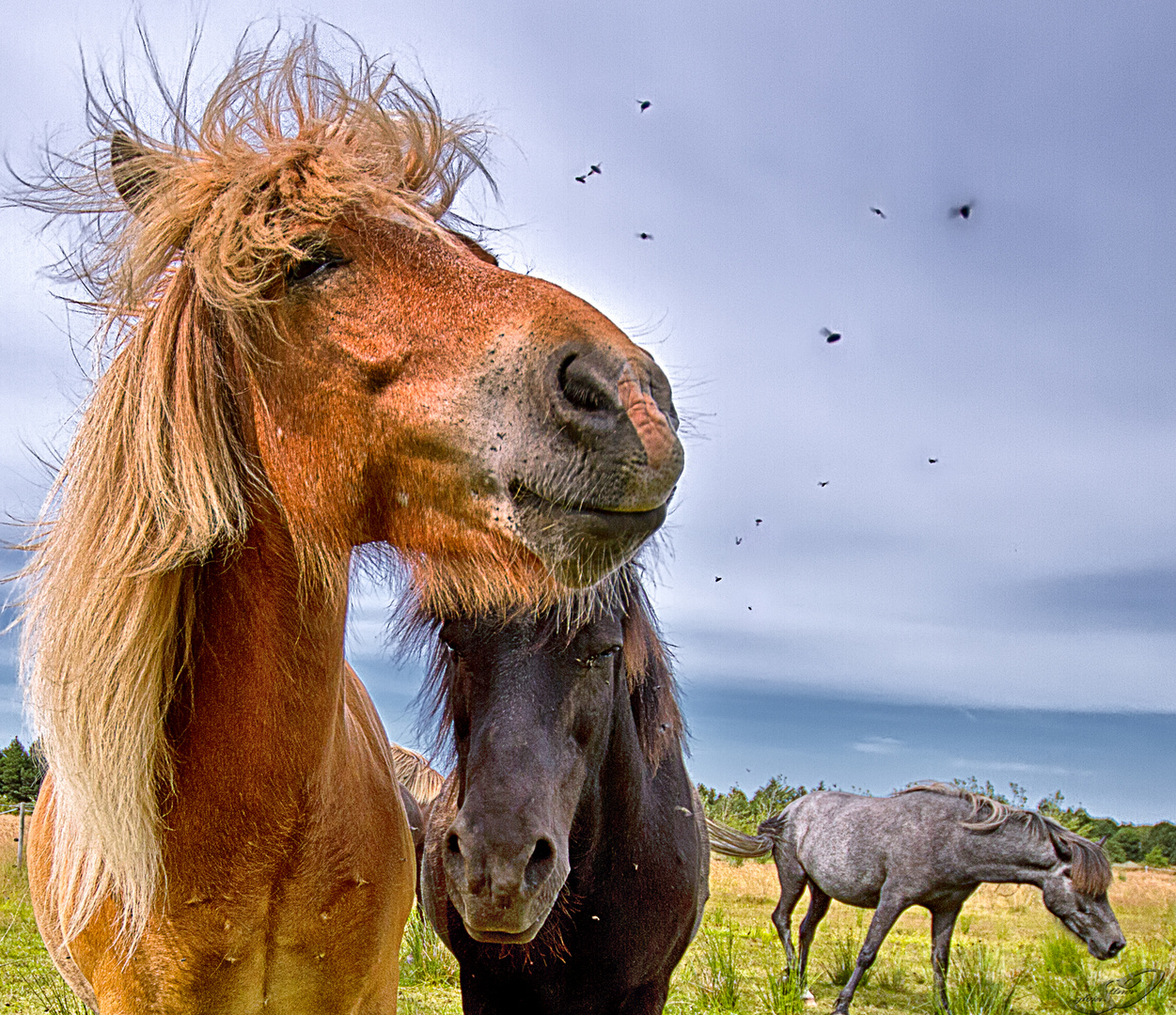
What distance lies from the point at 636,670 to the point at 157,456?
1.96 m

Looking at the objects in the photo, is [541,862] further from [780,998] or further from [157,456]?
[780,998]

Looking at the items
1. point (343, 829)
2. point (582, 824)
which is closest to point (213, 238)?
point (343, 829)

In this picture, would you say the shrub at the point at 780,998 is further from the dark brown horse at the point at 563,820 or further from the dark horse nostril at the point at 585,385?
the dark horse nostril at the point at 585,385

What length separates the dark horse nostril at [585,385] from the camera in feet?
4.94

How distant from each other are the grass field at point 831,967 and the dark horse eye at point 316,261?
4564mm

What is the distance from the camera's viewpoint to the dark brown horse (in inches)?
99.1

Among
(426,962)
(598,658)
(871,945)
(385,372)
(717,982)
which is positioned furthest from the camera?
(871,945)

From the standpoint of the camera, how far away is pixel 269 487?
72.8 inches

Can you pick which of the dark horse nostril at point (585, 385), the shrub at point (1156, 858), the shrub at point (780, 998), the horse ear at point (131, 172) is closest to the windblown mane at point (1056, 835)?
the shrub at point (780, 998)

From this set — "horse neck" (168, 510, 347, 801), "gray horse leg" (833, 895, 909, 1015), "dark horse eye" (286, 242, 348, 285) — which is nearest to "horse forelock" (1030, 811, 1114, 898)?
"gray horse leg" (833, 895, 909, 1015)

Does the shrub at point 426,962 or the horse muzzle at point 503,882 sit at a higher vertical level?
the horse muzzle at point 503,882

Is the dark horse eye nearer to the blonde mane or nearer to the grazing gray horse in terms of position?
the blonde mane

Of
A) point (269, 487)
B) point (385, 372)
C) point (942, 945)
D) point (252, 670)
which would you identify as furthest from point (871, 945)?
point (385, 372)

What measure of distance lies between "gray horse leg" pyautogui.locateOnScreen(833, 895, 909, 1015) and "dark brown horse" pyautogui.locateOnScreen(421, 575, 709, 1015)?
5270 mm
